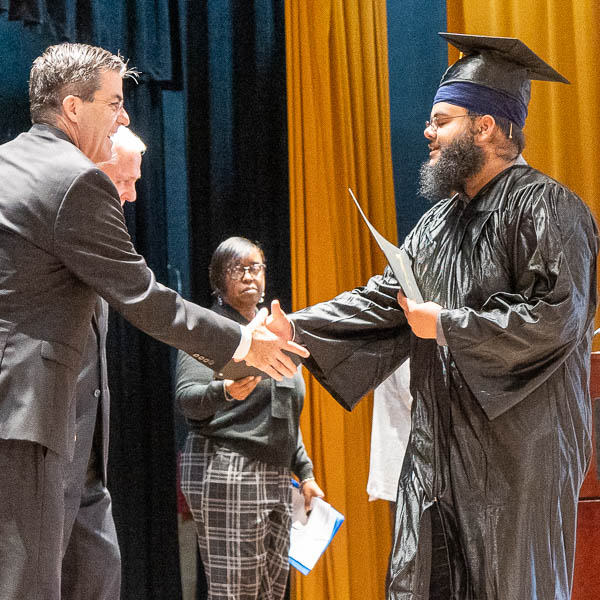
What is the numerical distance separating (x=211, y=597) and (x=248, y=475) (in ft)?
1.74

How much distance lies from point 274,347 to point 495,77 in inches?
42.4

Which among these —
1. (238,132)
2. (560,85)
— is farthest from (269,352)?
(560,85)

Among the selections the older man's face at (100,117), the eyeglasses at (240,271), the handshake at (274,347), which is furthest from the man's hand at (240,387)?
the older man's face at (100,117)

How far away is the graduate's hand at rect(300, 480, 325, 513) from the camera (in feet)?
12.4

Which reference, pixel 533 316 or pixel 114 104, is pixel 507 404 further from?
pixel 114 104

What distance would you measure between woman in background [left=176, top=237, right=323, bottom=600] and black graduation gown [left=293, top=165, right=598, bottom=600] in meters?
1.11

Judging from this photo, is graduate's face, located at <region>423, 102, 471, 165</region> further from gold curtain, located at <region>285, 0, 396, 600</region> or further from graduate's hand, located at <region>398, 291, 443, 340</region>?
gold curtain, located at <region>285, 0, 396, 600</region>

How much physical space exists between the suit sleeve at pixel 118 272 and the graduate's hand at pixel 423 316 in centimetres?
53

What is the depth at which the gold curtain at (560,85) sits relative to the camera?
4.82 meters

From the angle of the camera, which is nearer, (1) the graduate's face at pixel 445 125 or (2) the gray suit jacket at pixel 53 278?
(2) the gray suit jacket at pixel 53 278

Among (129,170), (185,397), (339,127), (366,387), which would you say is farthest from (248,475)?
(339,127)

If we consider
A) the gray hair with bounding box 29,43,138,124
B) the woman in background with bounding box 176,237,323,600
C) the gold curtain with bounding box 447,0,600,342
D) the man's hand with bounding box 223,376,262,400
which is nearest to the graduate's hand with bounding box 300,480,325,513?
the woman in background with bounding box 176,237,323,600

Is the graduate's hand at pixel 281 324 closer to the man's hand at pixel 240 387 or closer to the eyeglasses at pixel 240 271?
the man's hand at pixel 240 387

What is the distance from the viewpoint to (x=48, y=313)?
86.8 inches
